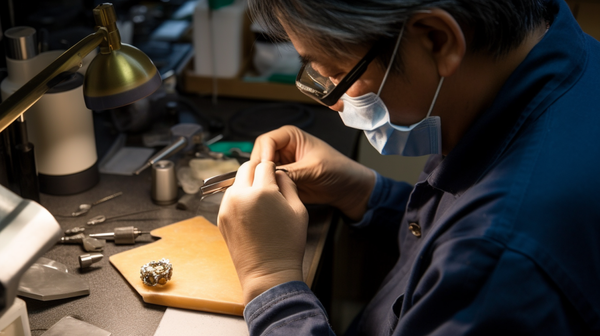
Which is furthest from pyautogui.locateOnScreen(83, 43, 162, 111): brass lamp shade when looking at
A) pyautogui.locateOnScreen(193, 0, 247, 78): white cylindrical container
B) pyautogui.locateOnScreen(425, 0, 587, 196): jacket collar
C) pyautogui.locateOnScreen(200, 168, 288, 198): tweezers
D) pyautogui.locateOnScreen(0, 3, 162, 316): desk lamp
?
pyautogui.locateOnScreen(193, 0, 247, 78): white cylindrical container

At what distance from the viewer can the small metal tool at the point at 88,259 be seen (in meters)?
0.96

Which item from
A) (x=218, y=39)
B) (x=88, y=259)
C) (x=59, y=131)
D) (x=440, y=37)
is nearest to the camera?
(x=440, y=37)

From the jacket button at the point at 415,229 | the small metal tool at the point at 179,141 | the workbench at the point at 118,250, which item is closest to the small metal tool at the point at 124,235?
the workbench at the point at 118,250

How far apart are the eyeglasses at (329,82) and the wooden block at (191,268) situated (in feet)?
1.16

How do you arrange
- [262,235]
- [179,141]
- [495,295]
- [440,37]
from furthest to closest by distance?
[179,141] < [262,235] < [440,37] < [495,295]

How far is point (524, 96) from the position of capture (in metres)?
0.75

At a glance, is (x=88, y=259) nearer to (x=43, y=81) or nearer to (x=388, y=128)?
(x=43, y=81)

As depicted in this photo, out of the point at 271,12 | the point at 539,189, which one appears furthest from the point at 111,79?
the point at 539,189

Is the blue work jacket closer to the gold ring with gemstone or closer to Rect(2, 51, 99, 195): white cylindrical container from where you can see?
the gold ring with gemstone

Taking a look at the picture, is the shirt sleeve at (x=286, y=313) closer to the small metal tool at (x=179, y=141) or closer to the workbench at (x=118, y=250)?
the workbench at (x=118, y=250)

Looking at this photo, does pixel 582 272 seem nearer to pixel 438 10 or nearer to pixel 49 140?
pixel 438 10

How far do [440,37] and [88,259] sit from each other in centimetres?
72

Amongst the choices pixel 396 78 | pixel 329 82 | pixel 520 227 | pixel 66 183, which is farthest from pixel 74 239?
pixel 520 227

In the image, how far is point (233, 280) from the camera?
94 cm
